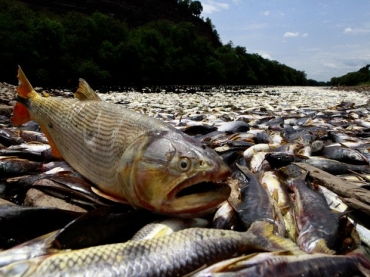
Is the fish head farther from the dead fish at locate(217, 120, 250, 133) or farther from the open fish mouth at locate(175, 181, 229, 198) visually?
the dead fish at locate(217, 120, 250, 133)

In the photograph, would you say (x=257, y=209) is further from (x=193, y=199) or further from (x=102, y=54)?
(x=102, y=54)

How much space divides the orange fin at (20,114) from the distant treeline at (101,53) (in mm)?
32543

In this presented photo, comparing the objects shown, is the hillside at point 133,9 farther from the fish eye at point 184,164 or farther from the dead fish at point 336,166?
the fish eye at point 184,164

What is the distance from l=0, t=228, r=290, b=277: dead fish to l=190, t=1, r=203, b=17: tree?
146m

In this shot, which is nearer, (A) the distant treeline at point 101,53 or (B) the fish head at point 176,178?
(B) the fish head at point 176,178

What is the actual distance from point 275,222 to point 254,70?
96.9m

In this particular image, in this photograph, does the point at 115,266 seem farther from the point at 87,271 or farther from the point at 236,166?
the point at 236,166

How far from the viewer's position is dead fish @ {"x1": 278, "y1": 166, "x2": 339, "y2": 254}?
2373mm

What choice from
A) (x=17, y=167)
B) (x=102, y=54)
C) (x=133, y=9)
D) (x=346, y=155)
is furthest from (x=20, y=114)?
(x=133, y=9)

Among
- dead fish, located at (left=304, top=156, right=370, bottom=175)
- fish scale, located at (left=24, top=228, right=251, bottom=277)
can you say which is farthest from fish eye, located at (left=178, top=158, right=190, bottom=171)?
dead fish, located at (left=304, top=156, right=370, bottom=175)

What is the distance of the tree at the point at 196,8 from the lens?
447 ft

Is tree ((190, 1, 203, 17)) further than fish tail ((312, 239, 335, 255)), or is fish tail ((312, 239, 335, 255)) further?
tree ((190, 1, 203, 17))

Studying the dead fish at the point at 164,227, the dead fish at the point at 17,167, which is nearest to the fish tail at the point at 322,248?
the dead fish at the point at 164,227

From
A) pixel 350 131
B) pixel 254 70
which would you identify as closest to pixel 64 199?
pixel 350 131
